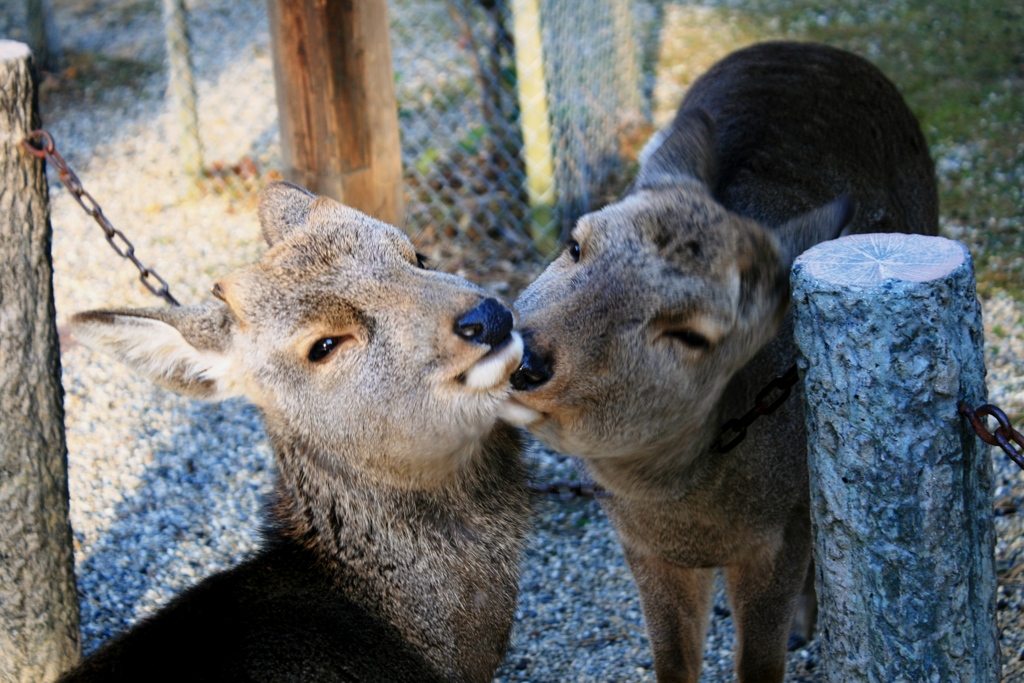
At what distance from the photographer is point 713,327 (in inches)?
129

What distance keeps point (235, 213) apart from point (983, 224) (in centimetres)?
634

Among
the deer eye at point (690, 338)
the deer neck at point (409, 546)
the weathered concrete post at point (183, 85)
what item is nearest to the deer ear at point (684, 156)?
the deer eye at point (690, 338)

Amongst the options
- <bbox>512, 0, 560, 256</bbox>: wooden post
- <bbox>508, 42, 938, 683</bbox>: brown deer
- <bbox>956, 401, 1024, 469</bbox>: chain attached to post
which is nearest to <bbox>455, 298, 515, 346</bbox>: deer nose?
<bbox>508, 42, 938, 683</bbox>: brown deer

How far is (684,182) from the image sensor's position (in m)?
3.80

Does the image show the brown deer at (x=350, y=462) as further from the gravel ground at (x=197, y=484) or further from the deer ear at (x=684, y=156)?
the deer ear at (x=684, y=156)

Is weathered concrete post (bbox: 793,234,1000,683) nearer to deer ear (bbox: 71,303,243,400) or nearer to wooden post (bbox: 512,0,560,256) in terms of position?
deer ear (bbox: 71,303,243,400)

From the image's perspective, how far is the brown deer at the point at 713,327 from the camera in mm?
3238

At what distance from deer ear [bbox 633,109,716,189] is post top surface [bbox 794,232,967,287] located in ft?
3.31

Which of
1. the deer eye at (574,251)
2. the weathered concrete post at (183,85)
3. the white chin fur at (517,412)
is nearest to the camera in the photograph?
the white chin fur at (517,412)

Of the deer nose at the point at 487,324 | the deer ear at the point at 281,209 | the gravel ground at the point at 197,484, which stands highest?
the deer ear at the point at 281,209

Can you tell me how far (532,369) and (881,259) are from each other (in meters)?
1.06

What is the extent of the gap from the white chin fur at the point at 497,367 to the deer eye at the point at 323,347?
472 mm

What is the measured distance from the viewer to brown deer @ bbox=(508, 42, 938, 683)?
10.6ft

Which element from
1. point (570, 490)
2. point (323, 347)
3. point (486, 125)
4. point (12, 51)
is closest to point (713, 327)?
point (323, 347)
